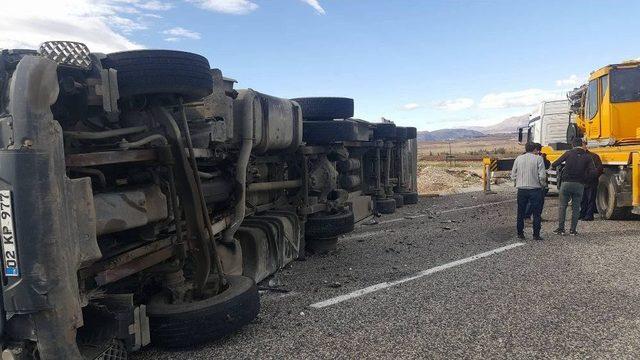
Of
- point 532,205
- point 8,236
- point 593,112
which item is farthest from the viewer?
point 593,112

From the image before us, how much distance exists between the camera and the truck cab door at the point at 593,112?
34.4 ft

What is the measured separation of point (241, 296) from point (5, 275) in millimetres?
1640

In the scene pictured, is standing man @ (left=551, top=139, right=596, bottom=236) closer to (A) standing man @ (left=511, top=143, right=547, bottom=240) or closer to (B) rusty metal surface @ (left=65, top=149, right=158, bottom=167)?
(A) standing man @ (left=511, top=143, right=547, bottom=240)

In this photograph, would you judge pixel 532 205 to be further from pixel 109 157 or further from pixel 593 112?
pixel 109 157

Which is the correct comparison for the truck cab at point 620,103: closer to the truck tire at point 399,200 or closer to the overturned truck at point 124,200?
the truck tire at point 399,200

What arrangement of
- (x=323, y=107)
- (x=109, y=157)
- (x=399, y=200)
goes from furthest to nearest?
1. (x=399, y=200)
2. (x=323, y=107)
3. (x=109, y=157)

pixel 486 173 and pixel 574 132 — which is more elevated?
pixel 574 132

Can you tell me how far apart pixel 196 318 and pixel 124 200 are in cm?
100

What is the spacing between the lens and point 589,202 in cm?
998

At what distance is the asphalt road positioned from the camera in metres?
3.56

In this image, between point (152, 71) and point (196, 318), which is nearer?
point (152, 71)

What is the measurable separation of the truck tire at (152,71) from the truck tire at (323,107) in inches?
148

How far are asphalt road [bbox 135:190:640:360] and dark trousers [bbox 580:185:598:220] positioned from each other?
1.98m

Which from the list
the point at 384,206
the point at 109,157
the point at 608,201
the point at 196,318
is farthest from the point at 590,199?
the point at 109,157
